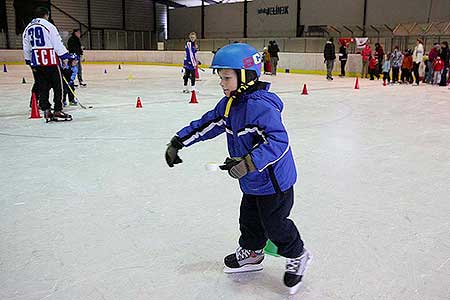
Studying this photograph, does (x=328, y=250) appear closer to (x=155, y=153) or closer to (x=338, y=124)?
(x=155, y=153)

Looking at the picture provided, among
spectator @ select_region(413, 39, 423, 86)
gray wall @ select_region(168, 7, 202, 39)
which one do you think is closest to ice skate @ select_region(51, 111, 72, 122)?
spectator @ select_region(413, 39, 423, 86)

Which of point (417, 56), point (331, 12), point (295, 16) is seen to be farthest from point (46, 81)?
point (295, 16)

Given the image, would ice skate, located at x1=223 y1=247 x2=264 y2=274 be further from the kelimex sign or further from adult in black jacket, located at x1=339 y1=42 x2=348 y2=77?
the kelimex sign

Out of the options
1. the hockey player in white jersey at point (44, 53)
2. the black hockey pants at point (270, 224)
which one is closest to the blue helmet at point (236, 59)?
the black hockey pants at point (270, 224)

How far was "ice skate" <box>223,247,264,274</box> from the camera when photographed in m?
2.21

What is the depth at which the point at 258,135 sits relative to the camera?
185 centimetres

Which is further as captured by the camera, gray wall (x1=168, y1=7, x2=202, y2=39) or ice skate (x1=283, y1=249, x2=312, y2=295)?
gray wall (x1=168, y1=7, x2=202, y2=39)

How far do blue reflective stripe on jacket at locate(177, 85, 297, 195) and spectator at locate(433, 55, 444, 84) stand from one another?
12772 mm

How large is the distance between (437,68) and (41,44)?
1129cm

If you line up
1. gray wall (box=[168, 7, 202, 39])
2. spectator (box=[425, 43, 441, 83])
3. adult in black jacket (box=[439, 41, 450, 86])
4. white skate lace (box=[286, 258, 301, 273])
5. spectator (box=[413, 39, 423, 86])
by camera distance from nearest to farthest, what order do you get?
white skate lace (box=[286, 258, 301, 273]), adult in black jacket (box=[439, 41, 450, 86]), spectator (box=[425, 43, 441, 83]), spectator (box=[413, 39, 423, 86]), gray wall (box=[168, 7, 202, 39])

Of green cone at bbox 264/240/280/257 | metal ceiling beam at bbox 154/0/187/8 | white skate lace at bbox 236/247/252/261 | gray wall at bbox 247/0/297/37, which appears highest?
metal ceiling beam at bbox 154/0/187/8

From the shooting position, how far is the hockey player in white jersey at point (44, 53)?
6148 millimetres

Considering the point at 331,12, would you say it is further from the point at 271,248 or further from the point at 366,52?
the point at 271,248

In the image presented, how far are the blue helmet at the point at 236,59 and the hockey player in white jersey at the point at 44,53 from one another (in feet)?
16.5
